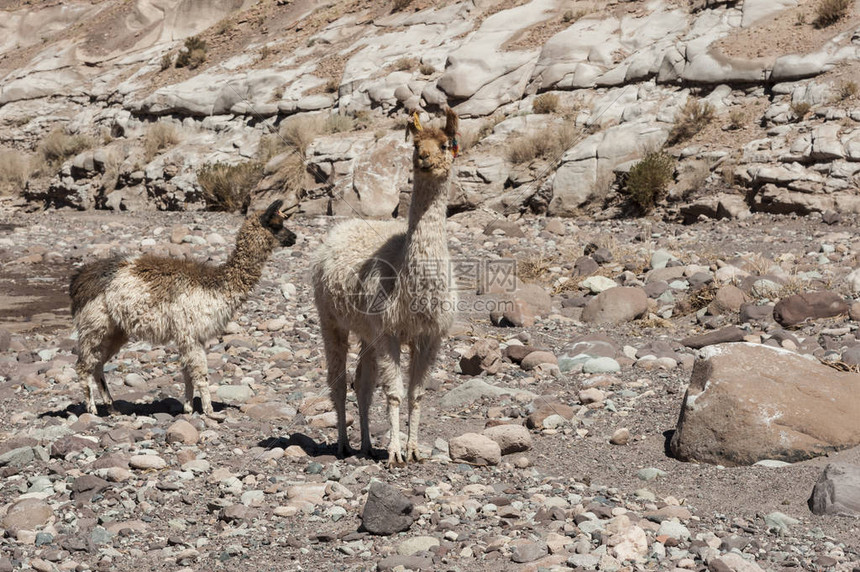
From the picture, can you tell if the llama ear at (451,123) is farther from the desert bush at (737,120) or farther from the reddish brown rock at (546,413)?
the desert bush at (737,120)

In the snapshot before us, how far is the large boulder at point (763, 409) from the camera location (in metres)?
6.04

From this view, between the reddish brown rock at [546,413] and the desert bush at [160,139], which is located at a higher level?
the reddish brown rock at [546,413]

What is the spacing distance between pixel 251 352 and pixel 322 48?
21192 millimetres

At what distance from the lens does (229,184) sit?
23.4 m

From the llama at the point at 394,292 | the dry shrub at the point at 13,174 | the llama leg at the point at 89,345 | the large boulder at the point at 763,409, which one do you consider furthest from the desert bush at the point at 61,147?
the large boulder at the point at 763,409

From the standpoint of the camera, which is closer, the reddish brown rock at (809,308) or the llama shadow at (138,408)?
the llama shadow at (138,408)

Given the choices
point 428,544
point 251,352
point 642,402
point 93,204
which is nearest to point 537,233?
point 251,352

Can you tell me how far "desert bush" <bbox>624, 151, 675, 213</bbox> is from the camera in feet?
58.9

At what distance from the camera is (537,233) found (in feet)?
57.2

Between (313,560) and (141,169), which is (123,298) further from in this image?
(141,169)

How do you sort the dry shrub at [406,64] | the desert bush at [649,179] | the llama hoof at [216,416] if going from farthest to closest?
1. the dry shrub at [406,64]
2. the desert bush at [649,179]
3. the llama hoof at [216,416]

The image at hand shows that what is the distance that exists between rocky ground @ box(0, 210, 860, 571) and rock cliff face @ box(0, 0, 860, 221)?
4.65 meters

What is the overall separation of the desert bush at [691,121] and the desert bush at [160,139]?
54.4ft

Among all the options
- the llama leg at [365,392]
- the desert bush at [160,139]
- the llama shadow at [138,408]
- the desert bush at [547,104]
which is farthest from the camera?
the desert bush at [160,139]
